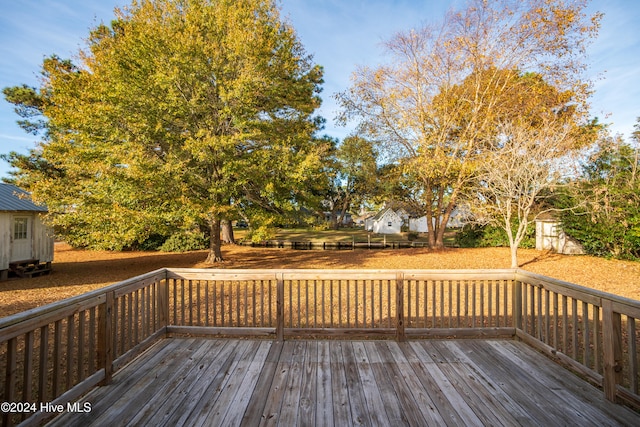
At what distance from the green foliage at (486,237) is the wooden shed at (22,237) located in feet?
57.4

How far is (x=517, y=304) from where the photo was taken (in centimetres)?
376

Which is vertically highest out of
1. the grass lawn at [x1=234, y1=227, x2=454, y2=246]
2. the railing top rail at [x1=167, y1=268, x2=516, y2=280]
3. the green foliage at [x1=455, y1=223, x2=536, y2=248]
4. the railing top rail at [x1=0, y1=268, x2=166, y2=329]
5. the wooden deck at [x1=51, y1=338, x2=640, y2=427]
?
the railing top rail at [x1=0, y1=268, x2=166, y2=329]

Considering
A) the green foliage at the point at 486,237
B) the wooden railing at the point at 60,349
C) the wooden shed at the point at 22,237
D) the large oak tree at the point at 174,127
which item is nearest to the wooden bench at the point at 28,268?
the wooden shed at the point at 22,237

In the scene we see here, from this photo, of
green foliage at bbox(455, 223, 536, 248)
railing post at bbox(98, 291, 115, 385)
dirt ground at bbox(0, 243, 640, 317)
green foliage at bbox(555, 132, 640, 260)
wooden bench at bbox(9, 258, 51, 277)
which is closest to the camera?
railing post at bbox(98, 291, 115, 385)

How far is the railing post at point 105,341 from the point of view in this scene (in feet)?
8.84

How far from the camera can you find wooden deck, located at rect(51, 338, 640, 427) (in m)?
2.21

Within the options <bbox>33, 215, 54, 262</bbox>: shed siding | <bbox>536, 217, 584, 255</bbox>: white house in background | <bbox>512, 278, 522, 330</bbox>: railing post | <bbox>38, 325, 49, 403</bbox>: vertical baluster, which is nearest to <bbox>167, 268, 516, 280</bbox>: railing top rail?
<bbox>512, 278, 522, 330</bbox>: railing post

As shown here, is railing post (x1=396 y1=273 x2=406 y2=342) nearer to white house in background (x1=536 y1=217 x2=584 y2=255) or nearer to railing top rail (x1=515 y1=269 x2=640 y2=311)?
railing top rail (x1=515 y1=269 x2=640 y2=311)

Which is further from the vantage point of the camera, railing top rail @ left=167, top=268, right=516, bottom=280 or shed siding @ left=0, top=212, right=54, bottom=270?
shed siding @ left=0, top=212, right=54, bottom=270

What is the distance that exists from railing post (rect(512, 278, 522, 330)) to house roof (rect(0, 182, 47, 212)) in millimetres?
12771

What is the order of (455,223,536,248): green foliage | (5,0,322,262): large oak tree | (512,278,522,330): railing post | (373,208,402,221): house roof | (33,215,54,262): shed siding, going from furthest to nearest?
1. (373,208,402,221): house roof
2. (455,223,536,248): green foliage
3. (33,215,54,262): shed siding
4. (5,0,322,262): large oak tree
5. (512,278,522,330): railing post

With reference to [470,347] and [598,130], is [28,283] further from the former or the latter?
[598,130]

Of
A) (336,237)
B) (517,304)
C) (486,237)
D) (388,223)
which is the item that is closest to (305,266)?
(517,304)

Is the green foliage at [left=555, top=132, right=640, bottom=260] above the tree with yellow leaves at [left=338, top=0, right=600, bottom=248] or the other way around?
the other way around
